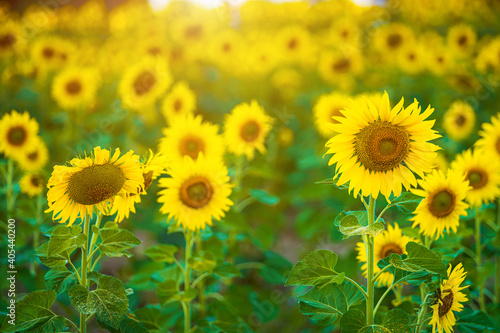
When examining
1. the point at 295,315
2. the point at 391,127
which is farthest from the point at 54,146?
the point at 391,127

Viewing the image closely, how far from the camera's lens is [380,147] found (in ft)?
4.60

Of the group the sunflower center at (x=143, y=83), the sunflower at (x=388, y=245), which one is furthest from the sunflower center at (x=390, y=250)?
the sunflower center at (x=143, y=83)

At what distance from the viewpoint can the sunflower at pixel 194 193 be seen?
184 cm

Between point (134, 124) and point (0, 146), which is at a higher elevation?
point (134, 124)

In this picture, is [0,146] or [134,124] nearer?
[0,146]

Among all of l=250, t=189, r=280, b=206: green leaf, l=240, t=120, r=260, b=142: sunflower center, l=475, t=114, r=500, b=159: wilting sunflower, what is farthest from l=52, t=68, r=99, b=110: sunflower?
l=475, t=114, r=500, b=159: wilting sunflower

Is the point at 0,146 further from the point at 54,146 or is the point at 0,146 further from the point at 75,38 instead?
the point at 75,38

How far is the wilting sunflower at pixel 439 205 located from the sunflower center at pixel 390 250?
12 centimetres

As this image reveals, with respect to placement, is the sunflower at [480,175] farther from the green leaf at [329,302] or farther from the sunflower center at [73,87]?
the sunflower center at [73,87]

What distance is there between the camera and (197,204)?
1.86m

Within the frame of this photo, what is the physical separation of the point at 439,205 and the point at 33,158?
2368 mm

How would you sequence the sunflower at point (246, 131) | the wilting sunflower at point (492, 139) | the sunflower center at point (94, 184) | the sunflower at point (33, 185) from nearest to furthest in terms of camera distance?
the sunflower center at point (94, 184) → the wilting sunflower at point (492, 139) → the sunflower at point (33, 185) → the sunflower at point (246, 131)

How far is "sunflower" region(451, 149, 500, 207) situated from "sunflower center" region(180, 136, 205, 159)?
1402 mm

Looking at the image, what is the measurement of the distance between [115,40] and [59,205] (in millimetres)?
5205
